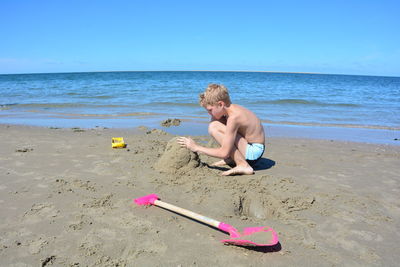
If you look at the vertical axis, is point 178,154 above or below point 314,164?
above

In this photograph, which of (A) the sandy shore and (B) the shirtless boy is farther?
(B) the shirtless boy

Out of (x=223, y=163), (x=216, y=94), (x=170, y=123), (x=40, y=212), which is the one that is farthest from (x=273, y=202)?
(x=170, y=123)

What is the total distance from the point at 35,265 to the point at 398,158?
5341 mm

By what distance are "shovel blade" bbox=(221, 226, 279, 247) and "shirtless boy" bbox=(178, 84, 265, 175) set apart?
4.30ft

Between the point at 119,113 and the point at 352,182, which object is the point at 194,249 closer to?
the point at 352,182

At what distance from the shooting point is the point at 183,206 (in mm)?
2846

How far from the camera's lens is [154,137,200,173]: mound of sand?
143 inches

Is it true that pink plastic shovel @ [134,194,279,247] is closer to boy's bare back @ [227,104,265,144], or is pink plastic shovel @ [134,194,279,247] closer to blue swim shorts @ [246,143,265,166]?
boy's bare back @ [227,104,265,144]

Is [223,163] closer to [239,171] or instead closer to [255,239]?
[239,171]

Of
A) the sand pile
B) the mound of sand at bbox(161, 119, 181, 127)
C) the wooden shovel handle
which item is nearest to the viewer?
the wooden shovel handle

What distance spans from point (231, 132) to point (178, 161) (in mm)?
770

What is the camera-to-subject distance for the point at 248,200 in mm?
3020

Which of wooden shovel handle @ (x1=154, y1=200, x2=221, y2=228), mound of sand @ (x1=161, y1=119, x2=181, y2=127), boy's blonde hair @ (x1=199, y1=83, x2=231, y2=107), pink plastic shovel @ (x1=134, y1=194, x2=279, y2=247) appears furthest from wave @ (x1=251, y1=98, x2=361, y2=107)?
pink plastic shovel @ (x1=134, y1=194, x2=279, y2=247)

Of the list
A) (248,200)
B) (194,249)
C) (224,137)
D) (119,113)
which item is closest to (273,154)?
(224,137)
